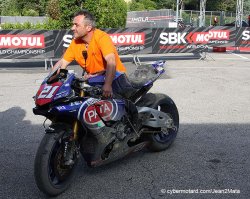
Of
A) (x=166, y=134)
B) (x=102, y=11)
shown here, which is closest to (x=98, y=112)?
(x=166, y=134)

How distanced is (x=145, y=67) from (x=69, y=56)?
111 cm

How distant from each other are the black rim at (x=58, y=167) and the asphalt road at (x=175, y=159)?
16 cm

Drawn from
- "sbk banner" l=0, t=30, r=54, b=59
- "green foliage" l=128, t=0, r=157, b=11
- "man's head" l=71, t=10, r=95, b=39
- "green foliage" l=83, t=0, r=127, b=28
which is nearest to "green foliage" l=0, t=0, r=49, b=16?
"green foliage" l=128, t=0, r=157, b=11

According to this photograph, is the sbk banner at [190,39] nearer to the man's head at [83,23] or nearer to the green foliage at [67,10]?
the green foliage at [67,10]

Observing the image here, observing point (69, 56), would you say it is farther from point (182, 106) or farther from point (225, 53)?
point (225, 53)

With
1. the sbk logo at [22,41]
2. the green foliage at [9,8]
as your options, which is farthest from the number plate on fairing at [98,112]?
the green foliage at [9,8]

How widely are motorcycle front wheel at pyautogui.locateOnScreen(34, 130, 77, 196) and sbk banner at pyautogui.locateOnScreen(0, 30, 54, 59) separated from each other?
928cm

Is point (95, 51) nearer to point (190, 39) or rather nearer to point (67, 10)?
point (190, 39)

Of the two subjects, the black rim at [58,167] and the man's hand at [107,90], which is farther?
the man's hand at [107,90]

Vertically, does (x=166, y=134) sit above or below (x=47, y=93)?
below

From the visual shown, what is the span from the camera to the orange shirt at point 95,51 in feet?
15.0

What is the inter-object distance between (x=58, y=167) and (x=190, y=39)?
11311 mm

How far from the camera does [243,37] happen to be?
1586 cm

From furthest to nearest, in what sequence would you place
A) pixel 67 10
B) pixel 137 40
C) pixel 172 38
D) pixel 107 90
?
pixel 67 10 < pixel 172 38 < pixel 137 40 < pixel 107 90
